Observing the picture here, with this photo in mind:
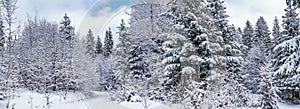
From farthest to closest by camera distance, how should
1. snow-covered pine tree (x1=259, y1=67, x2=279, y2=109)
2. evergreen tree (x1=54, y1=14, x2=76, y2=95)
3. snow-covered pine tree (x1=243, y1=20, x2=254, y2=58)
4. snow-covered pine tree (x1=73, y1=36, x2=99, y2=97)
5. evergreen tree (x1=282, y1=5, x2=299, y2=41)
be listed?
snow-covered pine tree (x1=243, y1=20, x2=254, y2=58) → evergreen tree (x1=54, y1=14, x2=76, y2=95) → snow-covered pine tree (x1=73, y1=36, x2=99, y2=97) → evergreen tree (x1=282, y1=5, x2=299, y2=41) → snow-covered pine tree (x1=259, y1=67, x2=279, y2=109)

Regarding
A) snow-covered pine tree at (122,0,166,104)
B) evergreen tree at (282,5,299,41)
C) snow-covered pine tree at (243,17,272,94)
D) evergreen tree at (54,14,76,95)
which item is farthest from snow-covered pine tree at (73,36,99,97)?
evergreen tree at (282,5,299,41)

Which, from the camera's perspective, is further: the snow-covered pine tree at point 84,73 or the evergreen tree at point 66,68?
the evergreen tree at point 66,68

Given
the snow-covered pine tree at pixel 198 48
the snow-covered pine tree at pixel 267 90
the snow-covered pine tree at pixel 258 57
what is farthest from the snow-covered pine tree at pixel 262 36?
the snow-covered pine tree at pixel 198 48

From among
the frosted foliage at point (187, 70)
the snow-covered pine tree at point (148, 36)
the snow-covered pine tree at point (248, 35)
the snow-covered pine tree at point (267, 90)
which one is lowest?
the snow-covered pine tree at point (267, 90)

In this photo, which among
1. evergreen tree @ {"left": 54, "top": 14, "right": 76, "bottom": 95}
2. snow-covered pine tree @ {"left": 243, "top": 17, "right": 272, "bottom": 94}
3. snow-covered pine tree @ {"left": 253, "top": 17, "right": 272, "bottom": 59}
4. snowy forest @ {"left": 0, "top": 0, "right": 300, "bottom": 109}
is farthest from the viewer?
snow-covered pine tree @ {"left": 253, "top": 17, "right": 272, "bottom": 59}

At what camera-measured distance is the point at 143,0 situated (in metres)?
24.9

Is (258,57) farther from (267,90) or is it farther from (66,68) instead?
(66,68)

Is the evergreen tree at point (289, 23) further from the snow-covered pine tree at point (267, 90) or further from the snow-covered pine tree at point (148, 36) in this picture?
the snow-covered pine tree at point (148, 36)

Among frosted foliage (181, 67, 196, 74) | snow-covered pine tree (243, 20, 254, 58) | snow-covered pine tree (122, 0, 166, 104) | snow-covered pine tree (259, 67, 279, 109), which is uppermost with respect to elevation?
snow-covered pine tree (243, 20, 254, 58)

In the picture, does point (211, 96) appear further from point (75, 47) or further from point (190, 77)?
point (75, 47)

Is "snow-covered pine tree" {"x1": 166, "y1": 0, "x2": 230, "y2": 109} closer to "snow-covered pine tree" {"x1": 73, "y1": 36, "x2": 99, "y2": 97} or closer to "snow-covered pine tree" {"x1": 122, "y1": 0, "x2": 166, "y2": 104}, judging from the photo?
"snow-covered pine tree" {"x1": 122, "y1": 0, "x2": 166, "y2": 104}

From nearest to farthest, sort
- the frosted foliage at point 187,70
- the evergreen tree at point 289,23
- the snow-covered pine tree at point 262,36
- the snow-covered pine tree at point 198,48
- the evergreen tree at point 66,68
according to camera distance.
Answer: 1. the frosted foliage at point 187,70
2. the snow-covered pine tree at point 198,48
3. the evergreen tree at point 289,23
4. the evergreen tree at point 66,68
5. the snow-covered pine tree at point 262,36

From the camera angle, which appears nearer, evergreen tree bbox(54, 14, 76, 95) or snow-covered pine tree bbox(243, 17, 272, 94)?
evergreen tree bbox(54, 14, 76, 95)

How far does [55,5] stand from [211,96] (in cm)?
1401
